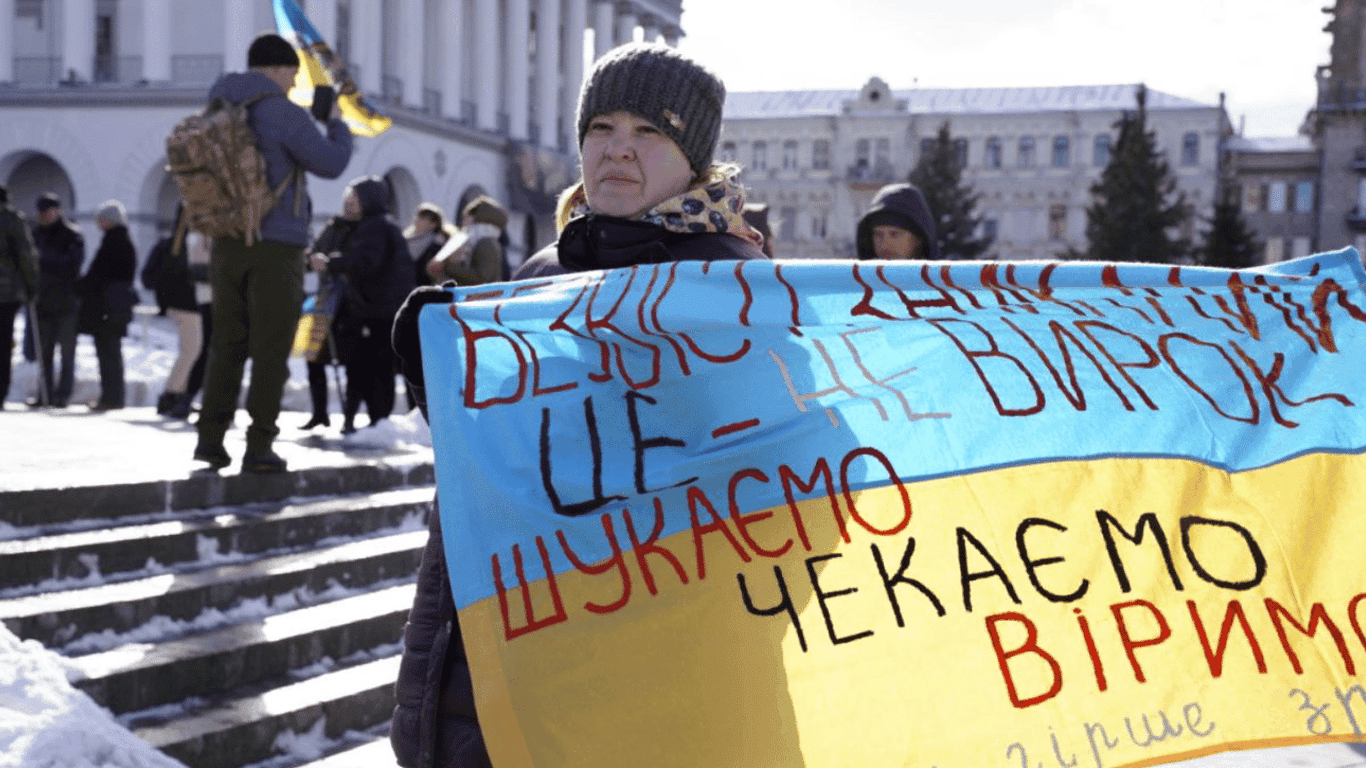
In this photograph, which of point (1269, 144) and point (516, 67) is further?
point (1269, 144)

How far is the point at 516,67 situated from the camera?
5750 centimetres

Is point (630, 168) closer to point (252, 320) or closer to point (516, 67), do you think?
point (252, 320)

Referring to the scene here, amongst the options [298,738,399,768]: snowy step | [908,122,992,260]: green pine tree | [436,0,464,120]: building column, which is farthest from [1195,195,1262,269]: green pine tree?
[298,738,399,768]: snowy step

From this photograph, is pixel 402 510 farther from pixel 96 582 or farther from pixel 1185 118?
pixel 1185 118

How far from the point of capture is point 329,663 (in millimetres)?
5895

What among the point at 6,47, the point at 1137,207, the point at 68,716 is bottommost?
the point at 68,716

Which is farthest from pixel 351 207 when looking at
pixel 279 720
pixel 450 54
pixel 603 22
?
pixel 603 22

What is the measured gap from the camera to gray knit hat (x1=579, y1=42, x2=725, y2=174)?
2.56 metres

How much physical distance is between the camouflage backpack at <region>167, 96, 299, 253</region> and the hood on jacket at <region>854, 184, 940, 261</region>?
8.72 ft

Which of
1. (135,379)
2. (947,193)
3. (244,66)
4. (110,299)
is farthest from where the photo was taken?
(947,193)

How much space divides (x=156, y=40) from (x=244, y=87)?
36.9 metres

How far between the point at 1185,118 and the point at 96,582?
72033 millimetres

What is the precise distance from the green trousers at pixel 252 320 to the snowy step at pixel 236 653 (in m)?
1.20

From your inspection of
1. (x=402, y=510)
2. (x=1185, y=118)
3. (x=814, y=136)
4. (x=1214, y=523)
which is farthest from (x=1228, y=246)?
(x=1214, y=523)
